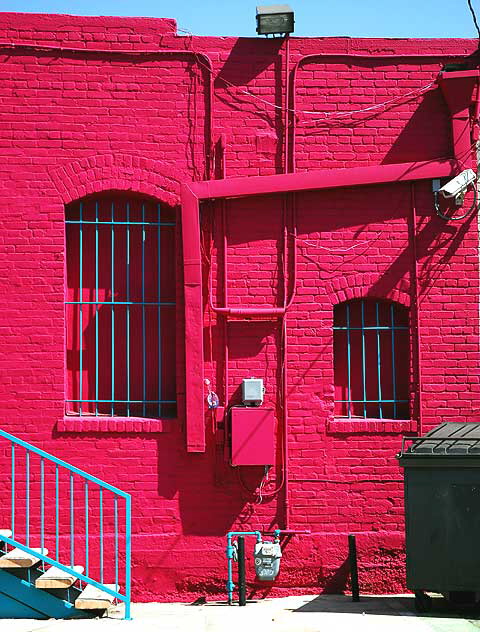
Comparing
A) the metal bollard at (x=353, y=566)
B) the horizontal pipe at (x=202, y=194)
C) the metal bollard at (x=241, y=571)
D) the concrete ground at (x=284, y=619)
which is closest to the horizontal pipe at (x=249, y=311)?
the horizontal pipe at (x=202, y=194)

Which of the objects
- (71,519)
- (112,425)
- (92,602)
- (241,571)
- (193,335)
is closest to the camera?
(92,602)

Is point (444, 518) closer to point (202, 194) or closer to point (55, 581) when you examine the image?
point (55, 581)

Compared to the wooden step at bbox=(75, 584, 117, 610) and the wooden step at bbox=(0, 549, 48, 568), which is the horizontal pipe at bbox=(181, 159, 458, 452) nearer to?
the wooden step at bbox=(75, 584, 117, 610)

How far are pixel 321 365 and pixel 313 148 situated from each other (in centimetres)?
208

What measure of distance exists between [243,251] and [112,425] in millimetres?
2038

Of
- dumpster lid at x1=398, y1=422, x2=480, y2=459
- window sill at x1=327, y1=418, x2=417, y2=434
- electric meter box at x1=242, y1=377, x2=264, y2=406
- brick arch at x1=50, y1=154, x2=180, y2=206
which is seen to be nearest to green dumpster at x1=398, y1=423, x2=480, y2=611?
dumpster lid at x1=398, y1=422, x2=480, y2=459

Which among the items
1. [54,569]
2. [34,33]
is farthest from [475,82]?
[54,569]

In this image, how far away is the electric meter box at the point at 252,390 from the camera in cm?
904

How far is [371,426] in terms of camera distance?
9273 mm

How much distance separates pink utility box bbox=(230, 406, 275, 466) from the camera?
8961 millimetres

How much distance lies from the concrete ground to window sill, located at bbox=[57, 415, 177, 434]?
1571 millimetres

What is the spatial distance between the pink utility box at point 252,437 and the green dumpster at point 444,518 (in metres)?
1.40

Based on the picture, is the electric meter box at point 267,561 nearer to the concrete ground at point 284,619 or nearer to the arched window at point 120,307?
the concrete ground at point 284,619

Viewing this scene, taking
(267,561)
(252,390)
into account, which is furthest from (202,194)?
(267,561)
